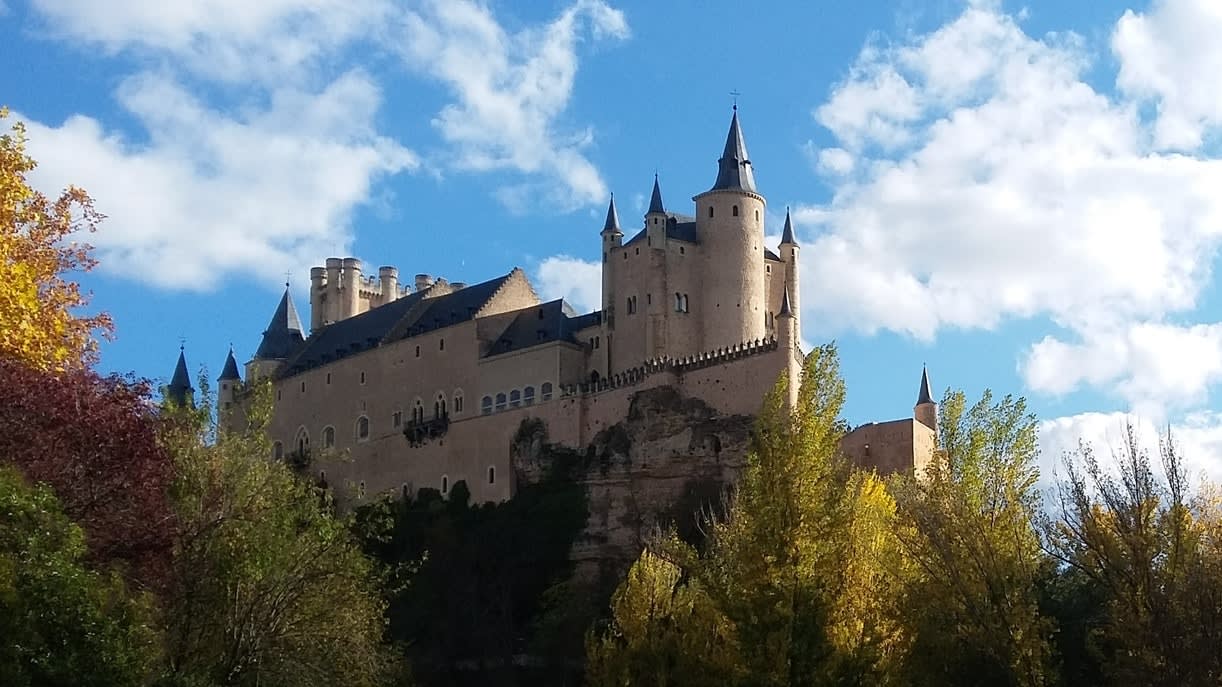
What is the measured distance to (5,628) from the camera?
75.8 ft

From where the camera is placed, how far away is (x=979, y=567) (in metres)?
37.9

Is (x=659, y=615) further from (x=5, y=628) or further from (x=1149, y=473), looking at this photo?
(x=5, y=628)

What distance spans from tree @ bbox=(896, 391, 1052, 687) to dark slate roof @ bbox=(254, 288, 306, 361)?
71.6 m

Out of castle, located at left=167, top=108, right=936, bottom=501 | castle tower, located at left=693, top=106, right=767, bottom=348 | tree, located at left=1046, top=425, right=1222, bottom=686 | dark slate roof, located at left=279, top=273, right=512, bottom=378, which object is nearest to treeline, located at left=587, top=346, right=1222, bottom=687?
tree, located at left=1046, top=425, right=1222, bottom=686

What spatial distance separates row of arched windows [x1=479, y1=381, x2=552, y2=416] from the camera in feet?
272

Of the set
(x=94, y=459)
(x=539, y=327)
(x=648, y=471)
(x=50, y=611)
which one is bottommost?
(x=50, y=611)

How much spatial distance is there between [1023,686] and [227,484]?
18384 millimetres

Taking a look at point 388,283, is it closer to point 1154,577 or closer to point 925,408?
point 925,408

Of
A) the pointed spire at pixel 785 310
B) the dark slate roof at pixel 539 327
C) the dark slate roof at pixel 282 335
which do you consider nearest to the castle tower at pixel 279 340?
the dark slate roof at pixel 282 335

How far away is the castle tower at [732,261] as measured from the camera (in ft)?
261

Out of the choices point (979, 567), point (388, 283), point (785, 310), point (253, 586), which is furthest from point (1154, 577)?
point (388, 283)

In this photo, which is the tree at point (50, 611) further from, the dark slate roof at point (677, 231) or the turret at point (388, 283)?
the turret at point (388, 283)

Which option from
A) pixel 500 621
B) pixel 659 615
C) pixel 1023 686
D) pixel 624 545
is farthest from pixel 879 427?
pixel 1023 686

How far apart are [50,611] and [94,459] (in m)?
5.94
